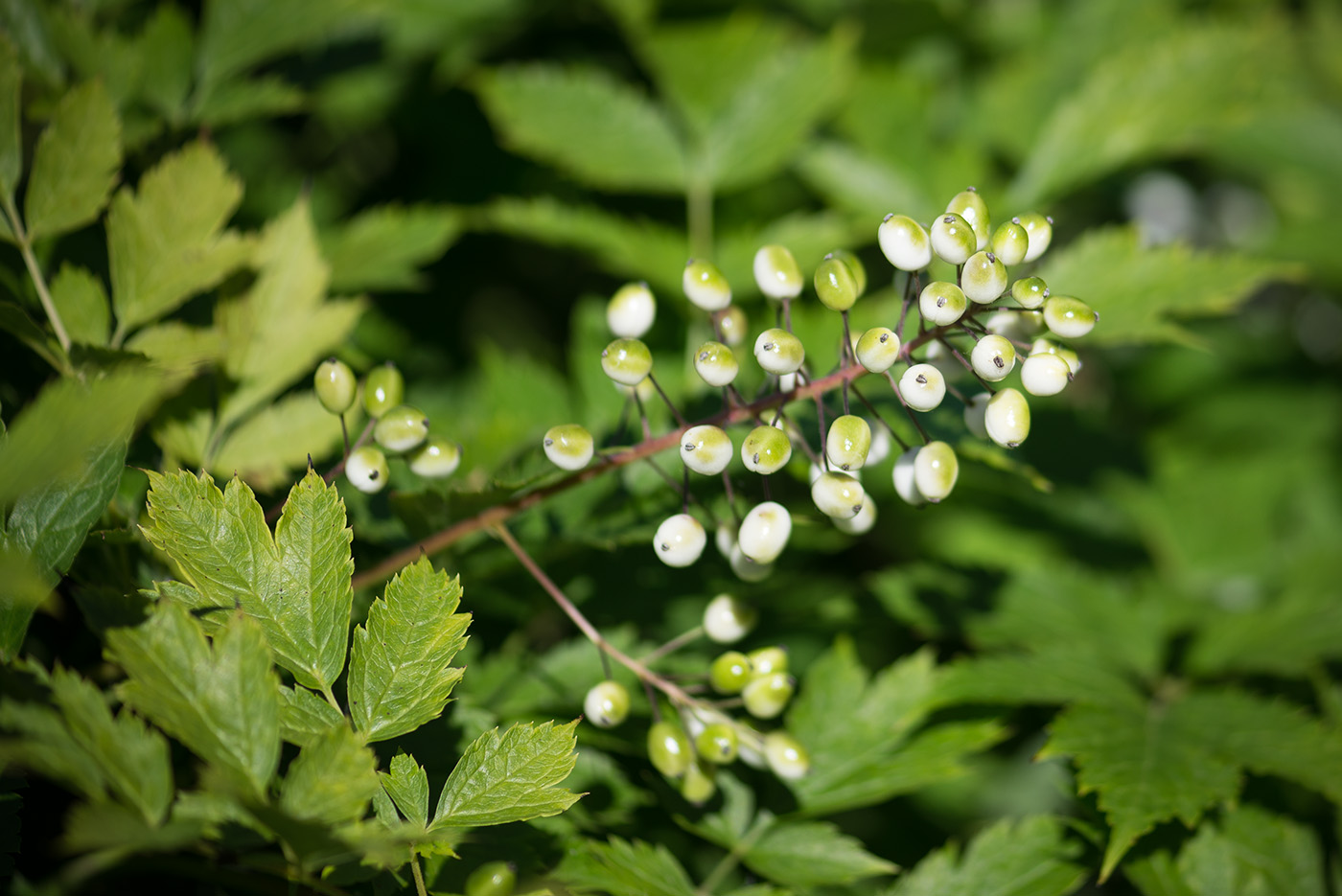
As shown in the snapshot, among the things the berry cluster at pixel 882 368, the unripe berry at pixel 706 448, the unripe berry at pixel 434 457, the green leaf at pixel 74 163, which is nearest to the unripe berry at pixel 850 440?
the berry cluster at pixel 882 368

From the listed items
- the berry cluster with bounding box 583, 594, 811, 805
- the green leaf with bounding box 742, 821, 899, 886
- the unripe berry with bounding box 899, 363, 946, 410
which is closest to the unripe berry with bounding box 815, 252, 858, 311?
the unripe berry with bounding box 899, 363, 946, 410

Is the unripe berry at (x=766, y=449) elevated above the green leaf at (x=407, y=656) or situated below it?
above

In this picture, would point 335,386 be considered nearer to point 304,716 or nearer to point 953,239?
point 304,716

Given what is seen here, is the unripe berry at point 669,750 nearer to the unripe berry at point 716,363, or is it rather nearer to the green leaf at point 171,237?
the unripe berry at point 716,363

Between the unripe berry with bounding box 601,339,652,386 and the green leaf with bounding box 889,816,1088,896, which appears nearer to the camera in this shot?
the unripe berry with bounding box 601,339,652,386

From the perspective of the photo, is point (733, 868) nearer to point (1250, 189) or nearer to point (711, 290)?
point (711, 290)

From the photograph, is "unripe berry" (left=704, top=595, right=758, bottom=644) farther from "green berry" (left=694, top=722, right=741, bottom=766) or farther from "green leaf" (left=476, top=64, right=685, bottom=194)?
"green leaf" (left=476, top=64, right=685, bottom=194)

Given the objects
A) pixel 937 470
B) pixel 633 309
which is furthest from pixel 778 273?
pixel 937 470
